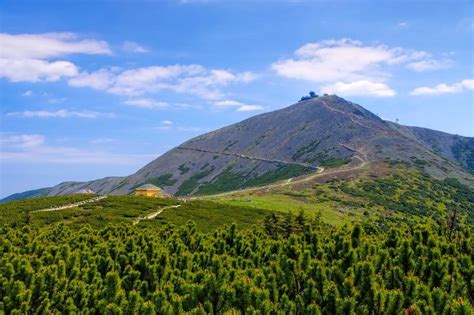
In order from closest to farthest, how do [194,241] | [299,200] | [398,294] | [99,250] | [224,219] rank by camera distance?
[398,294]
[99,250]
[194,241]
[224,219]
[299,200]

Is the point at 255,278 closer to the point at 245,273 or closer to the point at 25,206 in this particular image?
the point at 245,273

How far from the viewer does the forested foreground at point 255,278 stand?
1741 cm

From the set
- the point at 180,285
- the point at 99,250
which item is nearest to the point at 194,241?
the point at 99,250

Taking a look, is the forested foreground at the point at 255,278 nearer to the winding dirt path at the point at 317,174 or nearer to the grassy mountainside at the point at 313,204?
the grassy mountainside at the point at 313,204

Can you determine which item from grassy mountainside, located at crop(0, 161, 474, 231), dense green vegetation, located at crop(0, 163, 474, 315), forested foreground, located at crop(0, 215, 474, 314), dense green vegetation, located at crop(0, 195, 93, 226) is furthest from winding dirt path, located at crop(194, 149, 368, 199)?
forested foreground, located at crop(0, 215, 474, 314)

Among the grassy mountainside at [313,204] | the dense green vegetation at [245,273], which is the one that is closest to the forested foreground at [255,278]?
the dense green vegetation at [245,273]

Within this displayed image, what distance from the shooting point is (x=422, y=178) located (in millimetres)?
157875

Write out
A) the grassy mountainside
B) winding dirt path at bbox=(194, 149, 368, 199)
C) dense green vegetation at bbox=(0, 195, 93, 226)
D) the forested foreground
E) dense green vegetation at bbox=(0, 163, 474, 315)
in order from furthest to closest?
winding dirt path at bbox=(194, 149, 368, 199) → the grassy mountainside → dense green vegetation at bbox=(0, 195, 93, 226) → dense green vegetation at bbox=(0, 163, 474, 315) → the forested foreground

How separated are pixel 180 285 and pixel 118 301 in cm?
303

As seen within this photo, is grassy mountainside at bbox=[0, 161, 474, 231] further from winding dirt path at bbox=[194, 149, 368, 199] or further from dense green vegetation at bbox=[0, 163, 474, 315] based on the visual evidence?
dense green vegetation at bbox=[0, 163, 474, 315]

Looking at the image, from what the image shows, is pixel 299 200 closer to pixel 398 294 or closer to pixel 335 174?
pixel 335 174

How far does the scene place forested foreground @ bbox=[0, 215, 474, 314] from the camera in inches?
685

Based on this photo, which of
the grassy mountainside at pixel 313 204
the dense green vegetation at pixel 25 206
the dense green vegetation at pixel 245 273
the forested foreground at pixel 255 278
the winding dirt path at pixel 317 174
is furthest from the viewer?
the winding dirt path at pixel 317 174

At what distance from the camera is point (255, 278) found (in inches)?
784
